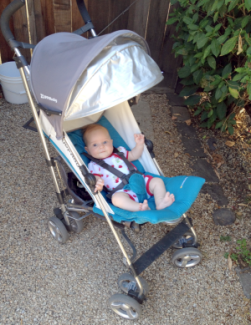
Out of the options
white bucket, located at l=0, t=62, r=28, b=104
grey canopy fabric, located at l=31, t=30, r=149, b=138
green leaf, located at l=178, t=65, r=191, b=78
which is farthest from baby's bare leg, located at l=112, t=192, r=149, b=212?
white bucket, located at l=0, t=62, r=28, b=104

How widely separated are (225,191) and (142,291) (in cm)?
171

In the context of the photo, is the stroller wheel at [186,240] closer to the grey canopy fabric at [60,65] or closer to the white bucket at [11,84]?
the grey canopy fabric at [60,65]

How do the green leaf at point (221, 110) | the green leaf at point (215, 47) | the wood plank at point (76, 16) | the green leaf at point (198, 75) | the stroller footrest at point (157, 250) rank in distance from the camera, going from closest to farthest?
the stroller footrest at point (157, 250)
the green leaf at point (215, 47)
the green leaf at point (198, 75)
the green leaf at point (221, 110)
the wood plank at point (76, 16)

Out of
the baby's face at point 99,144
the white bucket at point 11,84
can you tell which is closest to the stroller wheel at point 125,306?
the baby's face at point 99,144

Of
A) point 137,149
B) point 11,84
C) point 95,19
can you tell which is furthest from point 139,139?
point 95,19

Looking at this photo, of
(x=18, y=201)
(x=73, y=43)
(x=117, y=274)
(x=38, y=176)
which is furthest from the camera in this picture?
(x=38, y=176)

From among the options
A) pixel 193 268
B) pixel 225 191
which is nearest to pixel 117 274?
pixel 193 268

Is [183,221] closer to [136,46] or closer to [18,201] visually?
[136,46]

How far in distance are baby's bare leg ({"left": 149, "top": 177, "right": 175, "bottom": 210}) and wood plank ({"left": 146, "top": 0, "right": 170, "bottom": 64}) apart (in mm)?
2852

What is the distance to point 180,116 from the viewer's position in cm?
423

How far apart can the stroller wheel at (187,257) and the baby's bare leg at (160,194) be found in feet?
1.66

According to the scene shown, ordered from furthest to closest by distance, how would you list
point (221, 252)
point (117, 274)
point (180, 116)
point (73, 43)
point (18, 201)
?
point (180, 116), point (18, 201), point (221, 252), point (117, 274), point (73, 43)

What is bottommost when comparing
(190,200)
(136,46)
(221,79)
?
(190,200)

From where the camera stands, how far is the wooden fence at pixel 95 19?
3.71 m
